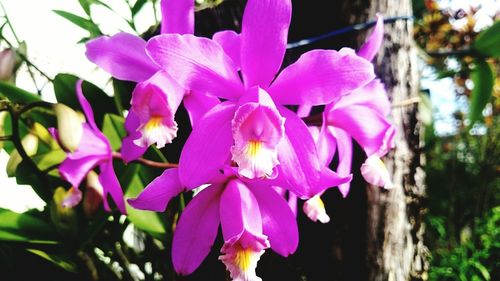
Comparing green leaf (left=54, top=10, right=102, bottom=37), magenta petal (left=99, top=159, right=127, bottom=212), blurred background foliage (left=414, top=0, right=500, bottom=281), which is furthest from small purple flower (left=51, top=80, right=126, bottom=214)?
blurred background foliage (left=414, top=0, right=500, bottom=281)

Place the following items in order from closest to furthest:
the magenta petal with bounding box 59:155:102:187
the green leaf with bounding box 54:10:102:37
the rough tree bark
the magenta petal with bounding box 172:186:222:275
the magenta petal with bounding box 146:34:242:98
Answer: the magenta petal with bounding box 146:34:242:98 < the magenta petal with bounding box 172:186:222:275 < the magenta petal with bounding box 59:155:102:187 < the rough tree bark < the green leaf with bounding box 54:10:102:37

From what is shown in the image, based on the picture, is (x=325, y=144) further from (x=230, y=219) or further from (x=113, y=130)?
(x=113, y=130)

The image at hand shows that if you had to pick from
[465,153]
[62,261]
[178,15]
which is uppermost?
[178,15]

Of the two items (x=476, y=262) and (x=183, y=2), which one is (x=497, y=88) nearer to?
(x=476, y=262)

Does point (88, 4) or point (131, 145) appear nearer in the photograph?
point (131, 145)

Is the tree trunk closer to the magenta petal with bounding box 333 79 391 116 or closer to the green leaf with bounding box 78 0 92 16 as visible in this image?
the magenta petal with bounding box 333 79 391 116

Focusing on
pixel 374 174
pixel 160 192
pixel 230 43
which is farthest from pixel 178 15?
A: pixel 374 174

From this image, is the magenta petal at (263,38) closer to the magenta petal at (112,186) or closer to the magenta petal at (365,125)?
the magenta petal at (365,125)

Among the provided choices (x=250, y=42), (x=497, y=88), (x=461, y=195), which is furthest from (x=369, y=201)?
(x=461, y=195)
